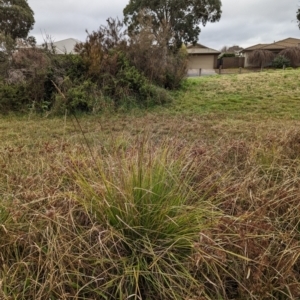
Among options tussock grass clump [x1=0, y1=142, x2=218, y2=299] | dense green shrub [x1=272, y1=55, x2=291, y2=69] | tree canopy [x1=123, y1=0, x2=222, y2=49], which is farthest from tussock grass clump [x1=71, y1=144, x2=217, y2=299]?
tree canopy [x1=123, y1=0, x2=222, y2=49]

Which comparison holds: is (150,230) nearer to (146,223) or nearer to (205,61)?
(146,223)

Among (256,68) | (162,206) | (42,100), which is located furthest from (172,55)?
(256,68)

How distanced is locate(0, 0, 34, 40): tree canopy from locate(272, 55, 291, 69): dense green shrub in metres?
21.7

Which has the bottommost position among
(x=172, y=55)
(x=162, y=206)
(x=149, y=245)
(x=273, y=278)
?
(x=273, y=278)

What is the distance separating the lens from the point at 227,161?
8.55ft

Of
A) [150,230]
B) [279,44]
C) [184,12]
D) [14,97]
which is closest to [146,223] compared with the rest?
[150,230]

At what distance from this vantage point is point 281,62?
21.6 metres

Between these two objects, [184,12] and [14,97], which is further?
[184,12]

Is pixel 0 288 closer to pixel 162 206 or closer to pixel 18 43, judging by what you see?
pixel 162 206

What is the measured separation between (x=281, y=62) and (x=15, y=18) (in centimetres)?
2314

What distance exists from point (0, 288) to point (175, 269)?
835 millimetres

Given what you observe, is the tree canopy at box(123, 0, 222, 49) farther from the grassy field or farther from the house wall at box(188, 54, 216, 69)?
the grassy field

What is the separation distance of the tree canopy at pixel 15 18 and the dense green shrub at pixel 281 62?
21.7 m

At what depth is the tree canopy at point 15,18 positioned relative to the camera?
2496 cm
